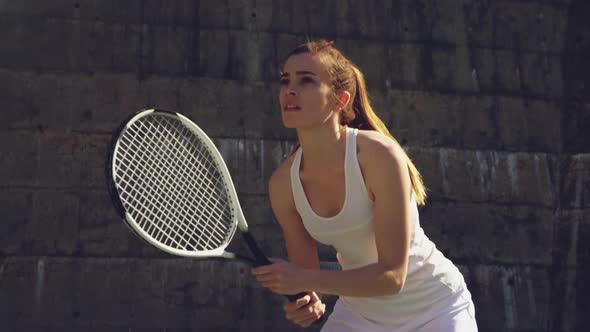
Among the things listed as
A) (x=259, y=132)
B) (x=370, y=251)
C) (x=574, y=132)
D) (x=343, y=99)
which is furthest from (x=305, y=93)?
(x=574, y=132)

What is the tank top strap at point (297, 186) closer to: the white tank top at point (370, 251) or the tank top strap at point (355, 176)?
the white tank top at point (370, 251)

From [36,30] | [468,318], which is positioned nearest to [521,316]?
[36,30]

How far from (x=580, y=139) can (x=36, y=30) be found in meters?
5.75

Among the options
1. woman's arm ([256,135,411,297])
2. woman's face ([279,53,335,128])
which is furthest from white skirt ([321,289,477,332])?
woman's face ([279,53,335,128])

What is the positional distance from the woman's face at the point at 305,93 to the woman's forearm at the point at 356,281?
66 centimetres

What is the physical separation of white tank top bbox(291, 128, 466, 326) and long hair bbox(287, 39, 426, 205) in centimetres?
15

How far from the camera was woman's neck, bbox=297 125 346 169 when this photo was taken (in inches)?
179

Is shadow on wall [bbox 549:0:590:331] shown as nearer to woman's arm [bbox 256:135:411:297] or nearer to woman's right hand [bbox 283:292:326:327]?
woman's right hand [bbox 283:292:326:327]

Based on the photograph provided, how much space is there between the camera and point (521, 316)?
10.8 meters

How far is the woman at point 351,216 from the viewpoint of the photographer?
4.27m

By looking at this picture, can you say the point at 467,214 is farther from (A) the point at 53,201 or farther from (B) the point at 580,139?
(A) the point at 53,201

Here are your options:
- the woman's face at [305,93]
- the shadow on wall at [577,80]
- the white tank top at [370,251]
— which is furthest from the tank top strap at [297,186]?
the shadow on wall at [577,80]

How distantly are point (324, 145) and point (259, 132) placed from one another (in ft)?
19.2

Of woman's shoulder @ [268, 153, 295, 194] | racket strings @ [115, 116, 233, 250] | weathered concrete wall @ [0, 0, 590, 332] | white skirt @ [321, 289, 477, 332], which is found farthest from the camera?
weathered concrete wall @ [0, 0, 590, 332]
